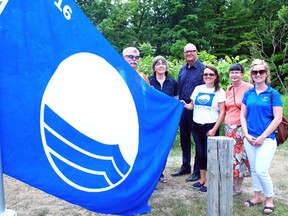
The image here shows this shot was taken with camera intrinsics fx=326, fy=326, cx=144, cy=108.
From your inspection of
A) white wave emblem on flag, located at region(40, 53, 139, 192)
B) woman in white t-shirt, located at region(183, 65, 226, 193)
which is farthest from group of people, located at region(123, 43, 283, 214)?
white wave emblem on flag, located at region(40, 53, 139, 192)

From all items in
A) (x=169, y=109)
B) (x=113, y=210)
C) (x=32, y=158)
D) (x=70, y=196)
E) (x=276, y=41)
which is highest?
(x=276, y=41)

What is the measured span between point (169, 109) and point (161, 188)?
5.09ft

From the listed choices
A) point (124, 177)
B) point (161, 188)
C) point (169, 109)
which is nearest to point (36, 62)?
point (124, 177)

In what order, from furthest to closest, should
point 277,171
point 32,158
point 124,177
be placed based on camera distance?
point 277,171 < point 124,177 < point 32,158

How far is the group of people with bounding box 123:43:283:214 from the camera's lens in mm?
3441

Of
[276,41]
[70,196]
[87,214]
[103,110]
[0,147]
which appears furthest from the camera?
[276,41]

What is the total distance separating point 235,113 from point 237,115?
33 millimetres

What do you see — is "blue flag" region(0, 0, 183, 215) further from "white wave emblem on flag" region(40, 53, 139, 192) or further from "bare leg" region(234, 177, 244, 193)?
"bare leg" region(234, 177, 244, 193)

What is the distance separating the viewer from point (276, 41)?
18.8 meters

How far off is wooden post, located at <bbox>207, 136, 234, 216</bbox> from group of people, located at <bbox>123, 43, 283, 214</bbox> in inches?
38.8

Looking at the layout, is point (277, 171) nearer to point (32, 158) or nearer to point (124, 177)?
point (124, 177)

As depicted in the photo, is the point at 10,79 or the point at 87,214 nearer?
the point at 10,79

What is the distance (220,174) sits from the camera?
8.61ft

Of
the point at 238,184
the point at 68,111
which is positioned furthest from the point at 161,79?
the point at 68,111
